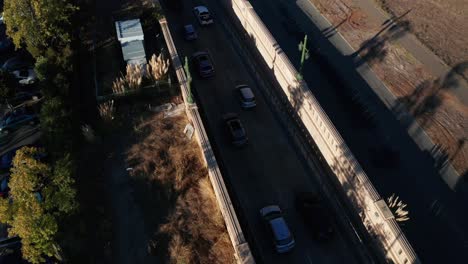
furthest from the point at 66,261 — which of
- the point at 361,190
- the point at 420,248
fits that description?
the point at 420,248

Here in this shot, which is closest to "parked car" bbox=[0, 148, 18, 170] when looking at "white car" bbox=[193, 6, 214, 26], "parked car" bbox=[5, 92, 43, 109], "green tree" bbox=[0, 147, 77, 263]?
"parked car" bbox=[5, 92, 43, 109]

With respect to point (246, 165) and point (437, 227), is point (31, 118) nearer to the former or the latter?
point (246, 165)

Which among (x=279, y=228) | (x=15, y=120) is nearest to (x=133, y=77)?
(x=15, y=120)

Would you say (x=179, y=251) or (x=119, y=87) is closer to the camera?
(x=179, y=251)

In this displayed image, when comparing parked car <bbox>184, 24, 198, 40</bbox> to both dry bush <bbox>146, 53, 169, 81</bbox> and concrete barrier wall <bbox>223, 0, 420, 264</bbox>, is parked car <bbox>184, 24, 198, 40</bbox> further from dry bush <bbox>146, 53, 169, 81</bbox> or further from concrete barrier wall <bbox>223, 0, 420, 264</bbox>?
dry bush <bbox>146, 53, 169, 81</bbox>

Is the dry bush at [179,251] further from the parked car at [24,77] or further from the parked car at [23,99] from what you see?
the parked car at [24,77]

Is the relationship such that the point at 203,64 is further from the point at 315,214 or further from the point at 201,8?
the point at 315,214
